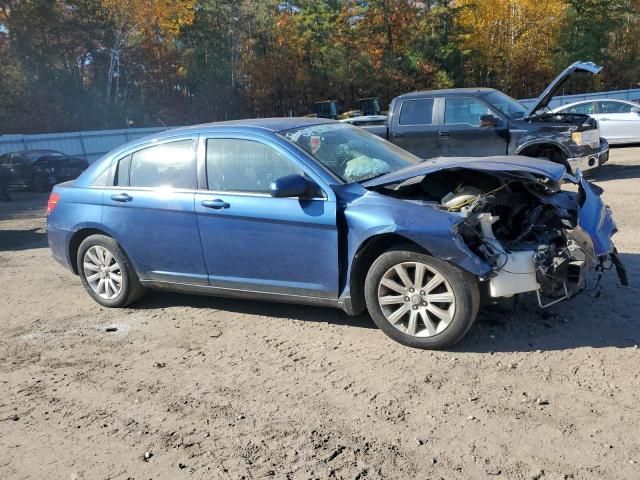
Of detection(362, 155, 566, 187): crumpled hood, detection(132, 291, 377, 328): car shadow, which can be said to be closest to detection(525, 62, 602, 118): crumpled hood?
detection(362, 155, 566, 187): crumpled hood

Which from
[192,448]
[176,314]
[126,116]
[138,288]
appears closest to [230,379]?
[192,448]

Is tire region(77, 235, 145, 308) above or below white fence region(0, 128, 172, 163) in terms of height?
below

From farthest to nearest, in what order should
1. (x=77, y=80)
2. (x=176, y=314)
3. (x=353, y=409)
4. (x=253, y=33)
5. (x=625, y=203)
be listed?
1. (x=253, y=33)
2. (x=77, y=80)
3. (x=625, y=203)
4. (x=176, y=314)
5. (x=353, y=409)

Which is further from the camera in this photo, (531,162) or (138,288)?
(138,288)

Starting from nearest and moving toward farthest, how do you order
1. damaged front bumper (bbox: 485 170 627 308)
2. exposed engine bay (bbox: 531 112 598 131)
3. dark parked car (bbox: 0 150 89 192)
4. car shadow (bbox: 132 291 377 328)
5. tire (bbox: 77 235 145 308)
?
damaged front bumper (bbox: 485 170 627 308)
car shadow (bbox: 132 291 377 328)
tire (bbox: 77 235 145 308)
exposed engine bay (bbox: 531 112 598 131)
dark parked car (bbox: 0 150 89 192)

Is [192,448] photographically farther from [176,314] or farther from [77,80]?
[77,80]

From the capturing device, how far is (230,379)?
414 cm

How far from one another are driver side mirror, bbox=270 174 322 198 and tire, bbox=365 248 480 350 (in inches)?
28.8

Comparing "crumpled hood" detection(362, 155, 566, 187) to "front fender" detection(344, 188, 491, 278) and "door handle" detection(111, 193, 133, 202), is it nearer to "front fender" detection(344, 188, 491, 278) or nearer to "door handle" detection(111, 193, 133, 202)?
"front fender" detection(344, 188, 491, 278)

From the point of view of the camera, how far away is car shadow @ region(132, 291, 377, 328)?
504 cm

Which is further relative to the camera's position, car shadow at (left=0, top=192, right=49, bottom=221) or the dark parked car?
the dark parked car

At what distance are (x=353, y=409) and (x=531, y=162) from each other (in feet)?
7.99

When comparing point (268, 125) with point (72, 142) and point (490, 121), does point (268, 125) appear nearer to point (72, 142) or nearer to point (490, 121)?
point (490, 121)

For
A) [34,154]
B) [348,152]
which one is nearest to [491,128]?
[348,152]
